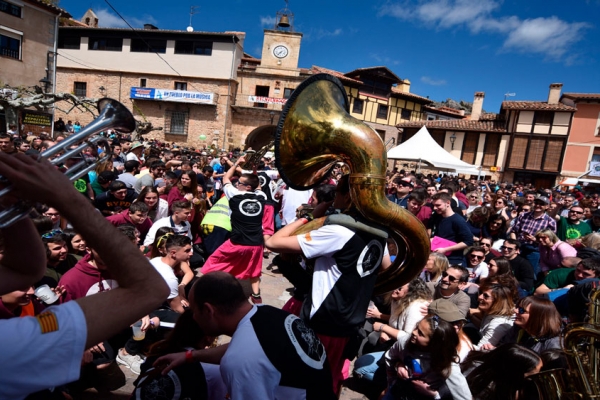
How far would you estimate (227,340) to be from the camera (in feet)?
12.3

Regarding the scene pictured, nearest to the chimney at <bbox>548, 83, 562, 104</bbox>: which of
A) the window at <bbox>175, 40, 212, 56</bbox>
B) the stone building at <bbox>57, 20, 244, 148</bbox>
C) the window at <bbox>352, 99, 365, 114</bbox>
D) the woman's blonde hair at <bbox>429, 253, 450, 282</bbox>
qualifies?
the window at <bbox>352, 99, 365, 114</bbox>

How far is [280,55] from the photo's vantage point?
2691 cm

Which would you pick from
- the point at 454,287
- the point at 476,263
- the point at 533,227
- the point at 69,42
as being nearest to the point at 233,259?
the point at 454,287

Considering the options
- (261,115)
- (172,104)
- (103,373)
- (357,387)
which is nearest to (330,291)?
(357,387)

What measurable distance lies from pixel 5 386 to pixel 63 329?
158 mm

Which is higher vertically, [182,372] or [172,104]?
[172,104]

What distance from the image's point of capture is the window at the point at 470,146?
2816cm

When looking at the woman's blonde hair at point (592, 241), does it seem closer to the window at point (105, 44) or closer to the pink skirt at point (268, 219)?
the pink skirt at point (268, 219)

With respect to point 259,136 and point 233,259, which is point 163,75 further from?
point 233,259

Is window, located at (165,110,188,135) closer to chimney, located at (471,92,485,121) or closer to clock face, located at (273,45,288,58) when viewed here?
clock face, located at (273,45,288,58)

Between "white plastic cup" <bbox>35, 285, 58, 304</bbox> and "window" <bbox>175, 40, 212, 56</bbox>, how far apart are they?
87.9 feet

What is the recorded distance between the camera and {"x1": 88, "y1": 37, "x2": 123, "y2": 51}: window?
27234 mm

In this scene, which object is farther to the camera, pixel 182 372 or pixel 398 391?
pixel 398 391

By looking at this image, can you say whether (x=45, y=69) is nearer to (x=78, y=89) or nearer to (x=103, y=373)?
(x=78, y=89)
